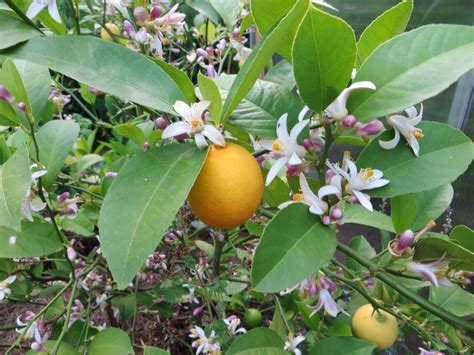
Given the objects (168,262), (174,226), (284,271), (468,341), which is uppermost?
(284,271)

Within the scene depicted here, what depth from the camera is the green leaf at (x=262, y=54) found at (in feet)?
1.13

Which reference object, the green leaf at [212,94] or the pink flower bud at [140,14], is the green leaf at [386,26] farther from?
the pink flower bud at [140,14]

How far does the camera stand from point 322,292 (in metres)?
0.57

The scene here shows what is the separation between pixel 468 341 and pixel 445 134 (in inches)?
12.3

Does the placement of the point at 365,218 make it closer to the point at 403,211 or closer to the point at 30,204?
the point at 403,211

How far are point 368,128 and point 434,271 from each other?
0.19m

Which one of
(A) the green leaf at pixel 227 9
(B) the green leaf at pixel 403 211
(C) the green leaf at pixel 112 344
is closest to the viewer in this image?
(B) the green leaf at pixel 403 211

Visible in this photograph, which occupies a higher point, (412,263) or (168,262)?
(412,263)

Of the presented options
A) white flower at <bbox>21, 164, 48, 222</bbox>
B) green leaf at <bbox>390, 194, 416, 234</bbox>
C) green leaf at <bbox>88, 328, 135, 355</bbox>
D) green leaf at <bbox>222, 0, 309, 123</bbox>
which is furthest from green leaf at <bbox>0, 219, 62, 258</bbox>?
green leaf at <bbox>390, 194, 416, 234</bbox>

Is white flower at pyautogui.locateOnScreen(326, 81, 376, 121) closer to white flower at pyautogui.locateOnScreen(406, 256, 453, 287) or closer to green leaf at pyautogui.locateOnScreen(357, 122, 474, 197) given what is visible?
green leaf at pyautogui.locateOnScreen(357, 122, 474, 197)

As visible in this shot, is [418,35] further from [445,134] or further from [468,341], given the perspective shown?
[468,341]

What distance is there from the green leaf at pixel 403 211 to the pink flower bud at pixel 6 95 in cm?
56

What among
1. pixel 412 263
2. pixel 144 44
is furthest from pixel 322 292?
pixel 144 44

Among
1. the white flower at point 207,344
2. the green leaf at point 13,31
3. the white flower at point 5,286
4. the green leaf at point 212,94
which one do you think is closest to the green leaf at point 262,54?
the green leaf at point 212,94
